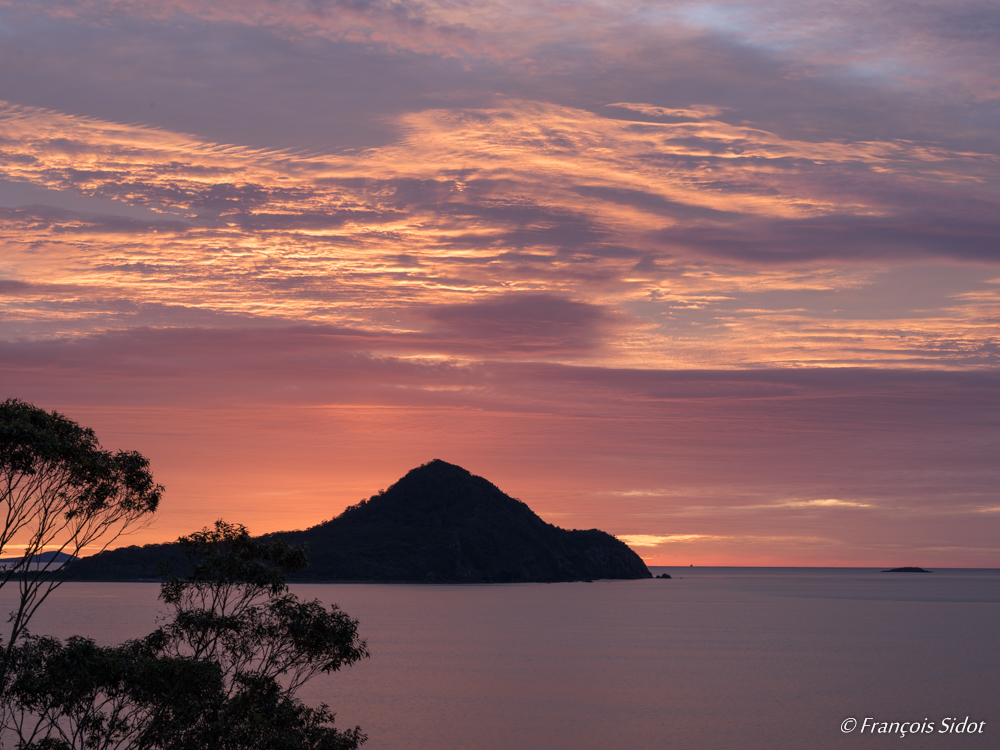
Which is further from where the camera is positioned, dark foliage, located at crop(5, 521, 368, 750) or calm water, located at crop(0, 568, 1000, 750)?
calm water, located at crop(0, 568, 1000, 750)

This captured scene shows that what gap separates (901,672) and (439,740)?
2385 inches

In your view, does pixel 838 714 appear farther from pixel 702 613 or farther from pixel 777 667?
pixel 702 613

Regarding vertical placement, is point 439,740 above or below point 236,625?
below

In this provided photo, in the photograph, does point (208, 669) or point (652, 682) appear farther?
point (652, 682)

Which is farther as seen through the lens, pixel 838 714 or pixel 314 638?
pixel 838 714

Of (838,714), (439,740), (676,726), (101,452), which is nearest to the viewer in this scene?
(101,452)

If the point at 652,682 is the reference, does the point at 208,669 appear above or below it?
above

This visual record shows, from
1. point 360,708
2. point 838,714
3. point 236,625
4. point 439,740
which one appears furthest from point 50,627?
point 236,625

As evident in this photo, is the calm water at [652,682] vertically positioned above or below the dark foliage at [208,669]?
below

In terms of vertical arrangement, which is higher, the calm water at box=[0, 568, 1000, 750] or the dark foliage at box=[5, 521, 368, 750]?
the dark foliage at box=[5, 521, 368, 750]

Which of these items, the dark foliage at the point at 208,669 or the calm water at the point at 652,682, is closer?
the dark foliage at the point at 208,669

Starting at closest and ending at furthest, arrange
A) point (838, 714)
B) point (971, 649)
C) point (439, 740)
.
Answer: point (439, 740) < point (838, 714) < point (971, 649)

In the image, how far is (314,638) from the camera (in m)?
31.4

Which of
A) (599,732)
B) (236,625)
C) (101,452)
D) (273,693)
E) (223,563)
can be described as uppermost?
(101,452)
